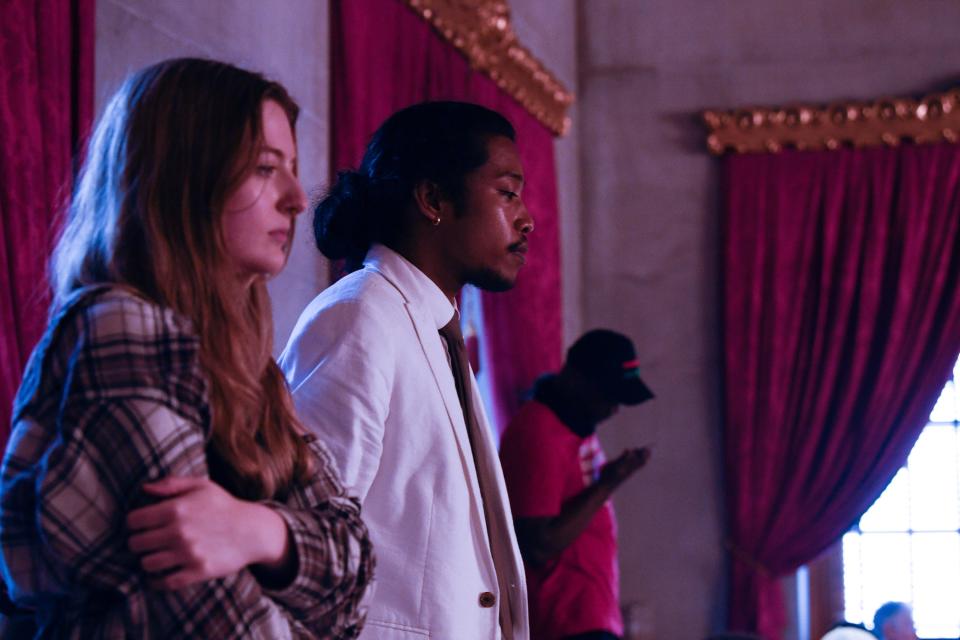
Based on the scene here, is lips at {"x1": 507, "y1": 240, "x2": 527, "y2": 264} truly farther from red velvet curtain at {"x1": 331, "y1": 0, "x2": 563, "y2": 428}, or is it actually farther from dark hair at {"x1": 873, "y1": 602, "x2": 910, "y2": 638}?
dark hair at {"x1": 873, "y1": 602, "x2": 910, "y2": 638}

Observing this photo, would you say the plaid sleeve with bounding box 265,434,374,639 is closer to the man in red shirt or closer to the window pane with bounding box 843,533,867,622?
the man in red shirt

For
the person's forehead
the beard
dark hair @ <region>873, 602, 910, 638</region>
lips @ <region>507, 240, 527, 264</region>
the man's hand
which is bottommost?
dark hair @ <region>873, 602, 910, 638</region>

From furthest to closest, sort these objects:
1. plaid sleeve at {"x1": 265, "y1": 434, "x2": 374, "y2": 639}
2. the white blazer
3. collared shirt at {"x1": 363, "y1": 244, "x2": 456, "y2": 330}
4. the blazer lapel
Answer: collared shirt at {"x1": 363, "y1": 244, "x2": 456, "y2": 330}, the blazer lapel, the white blazer, plaid sleeve at {"x1": 265, "y1": 434, "x2": 374, "y2": 639}

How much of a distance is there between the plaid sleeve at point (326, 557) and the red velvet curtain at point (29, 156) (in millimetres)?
1043

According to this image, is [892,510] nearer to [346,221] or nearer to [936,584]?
[936,584]

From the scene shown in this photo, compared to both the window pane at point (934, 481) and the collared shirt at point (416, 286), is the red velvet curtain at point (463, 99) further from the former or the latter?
the window pane at point (934, 481)

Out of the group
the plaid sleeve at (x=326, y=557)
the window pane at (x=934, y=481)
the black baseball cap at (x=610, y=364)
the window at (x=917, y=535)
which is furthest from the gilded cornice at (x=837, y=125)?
the plaid sleeve at (x=326, y=557)

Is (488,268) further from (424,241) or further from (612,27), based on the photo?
(612,27)

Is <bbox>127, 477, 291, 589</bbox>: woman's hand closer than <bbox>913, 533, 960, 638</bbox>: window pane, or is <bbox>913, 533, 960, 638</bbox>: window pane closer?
<bbox>127, 477, 291, 589</bbox>: woman's hand

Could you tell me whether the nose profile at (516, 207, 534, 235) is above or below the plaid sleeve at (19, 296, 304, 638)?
above

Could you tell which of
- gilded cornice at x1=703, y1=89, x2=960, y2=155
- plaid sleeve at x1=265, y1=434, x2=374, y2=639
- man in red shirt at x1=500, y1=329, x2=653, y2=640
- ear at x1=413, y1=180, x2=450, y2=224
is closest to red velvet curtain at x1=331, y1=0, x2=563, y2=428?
man in red shirt at x1=500, y1=329, x2=653, y2=640

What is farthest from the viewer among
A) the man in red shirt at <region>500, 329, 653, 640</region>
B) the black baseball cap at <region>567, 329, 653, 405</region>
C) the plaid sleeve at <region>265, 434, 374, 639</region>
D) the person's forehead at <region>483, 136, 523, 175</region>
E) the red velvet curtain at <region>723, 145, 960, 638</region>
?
the red velvet curtain at <region>723, 145, 960, 638</region>

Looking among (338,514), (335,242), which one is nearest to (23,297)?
(335,242)

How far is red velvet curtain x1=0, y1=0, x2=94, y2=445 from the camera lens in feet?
7.27
